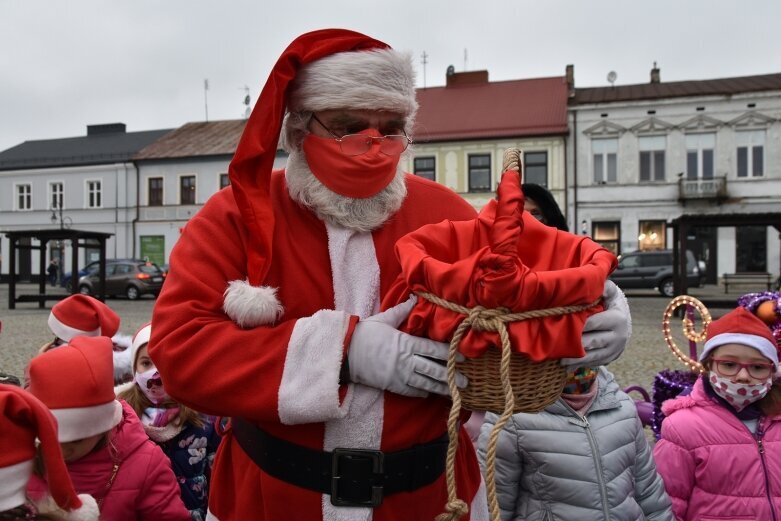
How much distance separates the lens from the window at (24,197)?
32.7 meters

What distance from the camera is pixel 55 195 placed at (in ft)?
106

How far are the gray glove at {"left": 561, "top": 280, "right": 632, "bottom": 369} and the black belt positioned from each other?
46 centimetres

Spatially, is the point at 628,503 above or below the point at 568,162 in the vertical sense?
below

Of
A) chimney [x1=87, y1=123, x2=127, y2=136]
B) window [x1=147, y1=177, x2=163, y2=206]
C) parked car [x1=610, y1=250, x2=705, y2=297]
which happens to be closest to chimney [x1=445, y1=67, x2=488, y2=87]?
parked car [x1=610, y1=250, x2=705, y2=297]

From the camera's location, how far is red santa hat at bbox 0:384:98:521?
126 centimetres

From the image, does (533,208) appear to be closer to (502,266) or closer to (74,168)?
(502,266)

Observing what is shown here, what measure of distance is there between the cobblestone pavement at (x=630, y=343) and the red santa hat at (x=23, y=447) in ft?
20.3

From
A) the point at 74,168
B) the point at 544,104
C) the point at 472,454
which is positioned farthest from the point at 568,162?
the point at 472,454

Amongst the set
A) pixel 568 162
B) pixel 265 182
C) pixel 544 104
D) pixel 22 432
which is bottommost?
pixel 22 432

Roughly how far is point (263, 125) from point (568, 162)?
26.2 meters

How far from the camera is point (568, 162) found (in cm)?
2630

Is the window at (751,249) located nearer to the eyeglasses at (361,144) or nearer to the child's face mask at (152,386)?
the child's face mask at (152,386)

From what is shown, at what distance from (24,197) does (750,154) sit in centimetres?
3388

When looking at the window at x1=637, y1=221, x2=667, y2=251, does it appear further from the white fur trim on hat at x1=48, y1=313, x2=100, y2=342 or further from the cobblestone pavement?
the white fur trim on hat at x1=48, y1=313, x2=100, y2=342
